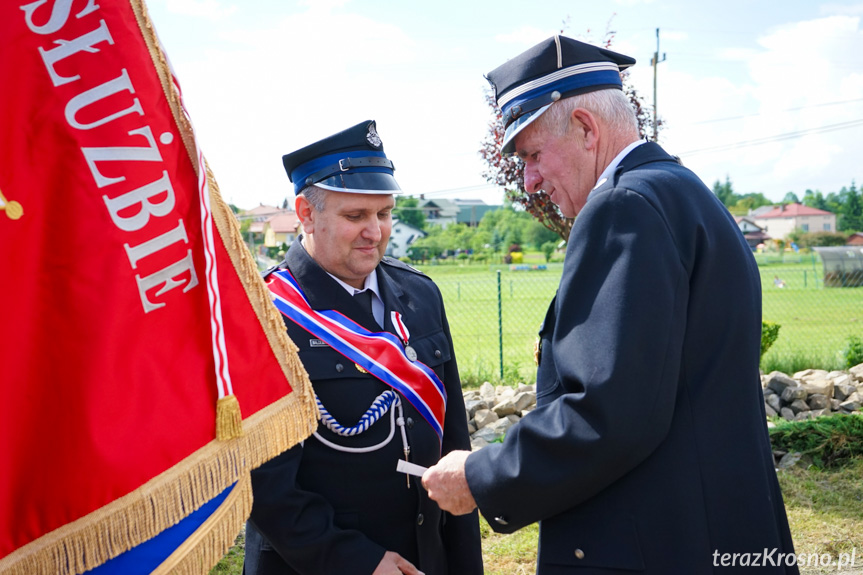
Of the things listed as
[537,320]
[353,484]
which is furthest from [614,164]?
[537,320]

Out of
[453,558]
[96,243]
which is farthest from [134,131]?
[453,558]

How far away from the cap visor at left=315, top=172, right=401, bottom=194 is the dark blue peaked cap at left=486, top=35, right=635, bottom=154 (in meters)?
0.66

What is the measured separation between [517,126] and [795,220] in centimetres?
10859

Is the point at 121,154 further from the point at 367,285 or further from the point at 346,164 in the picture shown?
the point at 367,285

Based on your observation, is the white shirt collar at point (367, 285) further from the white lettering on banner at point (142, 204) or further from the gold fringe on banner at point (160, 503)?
the white lettering on banner at point (142, 204)

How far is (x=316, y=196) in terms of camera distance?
8.48 feet

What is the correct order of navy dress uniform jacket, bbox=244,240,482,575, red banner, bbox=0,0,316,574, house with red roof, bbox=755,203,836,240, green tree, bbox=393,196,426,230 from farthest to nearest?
house with red roof, bbox=755,203,836,240, green tree, bbox=393,196,426,230, navy dress uniform jacket, bbox=244,240,482,575, red banner, bbox=0,0,316,574

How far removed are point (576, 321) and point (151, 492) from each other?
3.37ft

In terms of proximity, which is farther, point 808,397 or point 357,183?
point 808,397

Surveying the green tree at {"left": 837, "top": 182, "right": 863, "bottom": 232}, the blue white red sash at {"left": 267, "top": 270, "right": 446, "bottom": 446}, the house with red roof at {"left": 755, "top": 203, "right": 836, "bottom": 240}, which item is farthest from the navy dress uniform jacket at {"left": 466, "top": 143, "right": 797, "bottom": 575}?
the house with red roof at {"left": 755, "top": 203, "right": 836, "bottom": 240}

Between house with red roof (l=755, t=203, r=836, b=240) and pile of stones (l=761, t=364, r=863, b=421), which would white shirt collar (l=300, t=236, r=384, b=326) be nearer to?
pile of stones (l=761, t=364, r=863, b=421)

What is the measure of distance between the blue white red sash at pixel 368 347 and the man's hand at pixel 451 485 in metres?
0.52

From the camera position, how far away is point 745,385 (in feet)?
5.63

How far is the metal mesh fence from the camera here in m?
9.48
